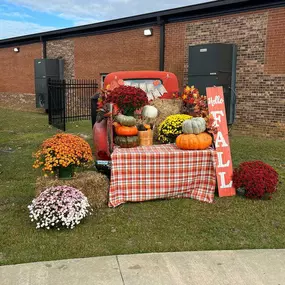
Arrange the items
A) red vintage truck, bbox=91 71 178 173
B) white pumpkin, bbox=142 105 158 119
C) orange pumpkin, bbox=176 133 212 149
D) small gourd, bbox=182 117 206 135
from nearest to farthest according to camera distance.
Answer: orange pumpkin, bbox=176 133 212 149, small gourd, bbox=182 117 206 135, white pumpkin, bbox=142 105 158 119, red vintage truck, bbox=91 71 178 173

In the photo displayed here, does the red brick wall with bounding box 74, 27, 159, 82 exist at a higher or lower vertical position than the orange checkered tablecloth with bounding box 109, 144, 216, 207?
higher

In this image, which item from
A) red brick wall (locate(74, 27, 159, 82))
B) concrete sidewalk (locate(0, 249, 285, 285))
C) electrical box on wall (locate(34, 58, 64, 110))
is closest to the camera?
concrete sidewalk (locate(0, 249, 285, 285))

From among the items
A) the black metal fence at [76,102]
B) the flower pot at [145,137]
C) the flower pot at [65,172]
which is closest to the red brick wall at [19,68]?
the black metal fence at [76,102]

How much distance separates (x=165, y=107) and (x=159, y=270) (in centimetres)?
380

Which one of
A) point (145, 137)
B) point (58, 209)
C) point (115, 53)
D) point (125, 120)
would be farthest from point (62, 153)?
point (115, 53)

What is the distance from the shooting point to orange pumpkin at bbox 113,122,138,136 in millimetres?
5105

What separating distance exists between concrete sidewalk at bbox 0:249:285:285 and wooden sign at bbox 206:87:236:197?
5.84ft

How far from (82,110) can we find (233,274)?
15.6 m

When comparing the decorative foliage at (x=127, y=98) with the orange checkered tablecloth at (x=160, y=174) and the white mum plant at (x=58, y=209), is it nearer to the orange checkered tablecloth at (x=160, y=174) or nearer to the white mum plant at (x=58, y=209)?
the orange checkered tablecloth at (x=160, y=174)

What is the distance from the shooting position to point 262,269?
3.26 metres

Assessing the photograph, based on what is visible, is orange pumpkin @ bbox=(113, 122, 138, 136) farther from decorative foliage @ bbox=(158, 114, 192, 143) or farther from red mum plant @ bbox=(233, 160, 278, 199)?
red mum plant @ bbox=(233, 160, 278, 199)

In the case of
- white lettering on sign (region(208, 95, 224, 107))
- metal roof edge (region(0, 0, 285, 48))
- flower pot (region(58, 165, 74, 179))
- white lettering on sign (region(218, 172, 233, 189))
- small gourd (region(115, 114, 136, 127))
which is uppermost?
metal roof edge (region(0, 0, 285, 48))

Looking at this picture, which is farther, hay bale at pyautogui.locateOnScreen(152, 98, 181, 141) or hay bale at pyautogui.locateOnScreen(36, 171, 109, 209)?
hay bale at pyautogui.locateOnScreen(152, 98, 181, 141)

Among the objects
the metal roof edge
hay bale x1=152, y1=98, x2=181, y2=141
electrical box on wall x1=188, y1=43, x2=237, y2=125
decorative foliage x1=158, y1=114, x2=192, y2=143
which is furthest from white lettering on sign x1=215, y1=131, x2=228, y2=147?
the metal roof edge
